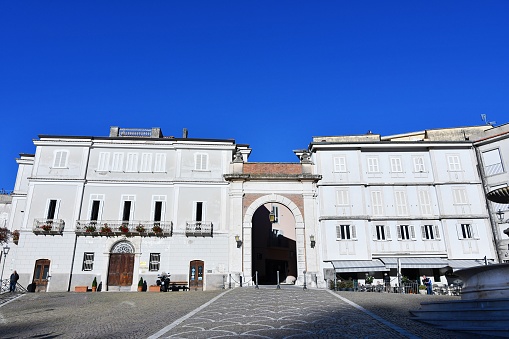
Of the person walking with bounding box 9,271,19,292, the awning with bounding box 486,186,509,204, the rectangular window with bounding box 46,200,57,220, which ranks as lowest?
the person walking with bounding box 9,271,19,292

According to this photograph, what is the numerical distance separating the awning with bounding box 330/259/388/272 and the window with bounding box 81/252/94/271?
19572mm

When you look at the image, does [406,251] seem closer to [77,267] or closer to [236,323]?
[236,323]

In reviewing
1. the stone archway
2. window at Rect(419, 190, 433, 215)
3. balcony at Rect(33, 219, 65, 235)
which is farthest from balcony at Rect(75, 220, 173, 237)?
window at Rect(419, 190, 433, 215)

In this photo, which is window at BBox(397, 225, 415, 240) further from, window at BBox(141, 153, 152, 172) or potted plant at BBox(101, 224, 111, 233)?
potted plant at BBox(101, 224, 111, 233)

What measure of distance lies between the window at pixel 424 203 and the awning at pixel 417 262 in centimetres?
416

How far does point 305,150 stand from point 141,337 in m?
29.6

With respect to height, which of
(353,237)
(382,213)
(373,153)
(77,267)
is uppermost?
(373,153)

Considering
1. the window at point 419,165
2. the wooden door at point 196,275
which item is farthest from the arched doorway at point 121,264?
the window at point 419,165

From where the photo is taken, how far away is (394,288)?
86.7ft

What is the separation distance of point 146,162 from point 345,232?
18433 millimetres

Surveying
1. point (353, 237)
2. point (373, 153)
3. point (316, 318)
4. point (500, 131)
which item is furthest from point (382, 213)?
point (316, 318)

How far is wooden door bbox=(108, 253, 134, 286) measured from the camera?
96.4 ft

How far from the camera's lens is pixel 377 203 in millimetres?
32719

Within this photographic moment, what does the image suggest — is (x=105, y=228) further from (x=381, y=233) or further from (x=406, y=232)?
(x=406, y=232)
